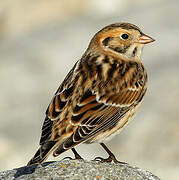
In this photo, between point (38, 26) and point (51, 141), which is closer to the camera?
point (51, 141)

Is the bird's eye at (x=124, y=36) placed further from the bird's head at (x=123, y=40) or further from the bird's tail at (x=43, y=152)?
the bird's tail at (x=43, y=152)

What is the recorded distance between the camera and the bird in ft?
34.1

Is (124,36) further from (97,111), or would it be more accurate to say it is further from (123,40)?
(97,111)

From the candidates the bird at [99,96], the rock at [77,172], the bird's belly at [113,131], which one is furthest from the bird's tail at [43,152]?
the bird's belly at [113,131]

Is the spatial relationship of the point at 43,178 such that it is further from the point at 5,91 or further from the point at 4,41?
the point at 4,41

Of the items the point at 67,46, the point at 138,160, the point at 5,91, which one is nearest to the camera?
the point at 138,160

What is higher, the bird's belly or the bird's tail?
the bird's belly

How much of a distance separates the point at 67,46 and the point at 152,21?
3626mm

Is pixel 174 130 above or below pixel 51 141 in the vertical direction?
above

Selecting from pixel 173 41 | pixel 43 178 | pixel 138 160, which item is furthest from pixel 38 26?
pixel 43 178

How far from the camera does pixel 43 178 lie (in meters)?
10.0

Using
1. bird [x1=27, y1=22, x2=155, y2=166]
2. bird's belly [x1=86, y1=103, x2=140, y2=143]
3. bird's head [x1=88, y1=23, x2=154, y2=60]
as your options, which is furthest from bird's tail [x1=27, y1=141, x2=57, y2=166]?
bird's head [x1=88, y1=23, x2=154, y2=60]

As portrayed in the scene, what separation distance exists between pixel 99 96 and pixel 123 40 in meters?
1.44

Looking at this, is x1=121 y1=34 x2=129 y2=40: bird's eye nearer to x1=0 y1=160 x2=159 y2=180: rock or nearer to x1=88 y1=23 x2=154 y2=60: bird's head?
x1=88 y1=23 x2=154 y2=60: bird's head
